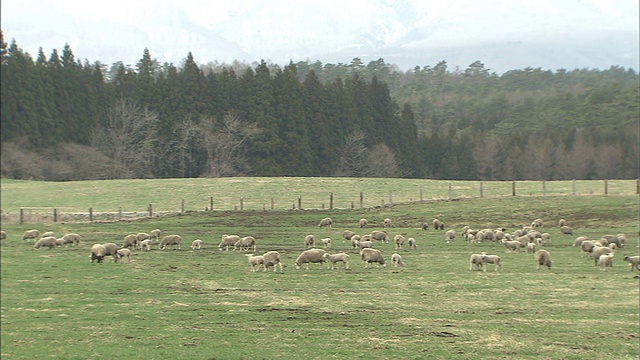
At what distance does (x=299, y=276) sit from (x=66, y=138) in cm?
1307

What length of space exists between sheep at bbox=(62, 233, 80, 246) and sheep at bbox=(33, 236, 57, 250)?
73 centimetres

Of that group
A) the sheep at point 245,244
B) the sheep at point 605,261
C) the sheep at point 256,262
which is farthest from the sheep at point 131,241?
the sheep at point 605,261

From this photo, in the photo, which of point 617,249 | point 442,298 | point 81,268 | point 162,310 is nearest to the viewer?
point 162,310

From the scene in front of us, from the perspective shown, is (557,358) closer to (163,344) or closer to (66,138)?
(163,344)

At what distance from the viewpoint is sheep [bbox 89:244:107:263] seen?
29.4 m

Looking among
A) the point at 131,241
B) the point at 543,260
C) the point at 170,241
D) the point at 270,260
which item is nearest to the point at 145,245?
the point at 131,241

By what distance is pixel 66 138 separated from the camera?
17422mm

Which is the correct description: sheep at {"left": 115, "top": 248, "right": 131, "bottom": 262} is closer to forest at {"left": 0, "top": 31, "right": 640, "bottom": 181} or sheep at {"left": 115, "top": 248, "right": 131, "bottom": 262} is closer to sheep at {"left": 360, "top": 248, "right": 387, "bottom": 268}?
forest at {"left": 0, "top": 31, "right": 640, "bottom": 181}

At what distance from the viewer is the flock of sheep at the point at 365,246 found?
2998 cm

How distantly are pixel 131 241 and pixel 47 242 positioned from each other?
5331mm

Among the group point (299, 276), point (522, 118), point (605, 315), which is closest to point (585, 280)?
point (605, 315)

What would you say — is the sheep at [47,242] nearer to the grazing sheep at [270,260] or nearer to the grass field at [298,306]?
the grass field at [298,306]

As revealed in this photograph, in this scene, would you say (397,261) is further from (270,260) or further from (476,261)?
(270,260)

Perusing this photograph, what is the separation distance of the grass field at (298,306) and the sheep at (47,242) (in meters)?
0.32
